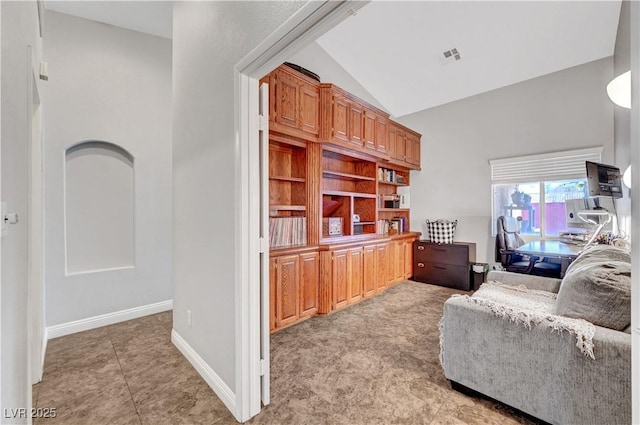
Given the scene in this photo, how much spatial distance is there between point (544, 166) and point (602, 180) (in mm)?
1795

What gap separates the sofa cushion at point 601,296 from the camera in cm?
140

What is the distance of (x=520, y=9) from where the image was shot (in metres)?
2.96

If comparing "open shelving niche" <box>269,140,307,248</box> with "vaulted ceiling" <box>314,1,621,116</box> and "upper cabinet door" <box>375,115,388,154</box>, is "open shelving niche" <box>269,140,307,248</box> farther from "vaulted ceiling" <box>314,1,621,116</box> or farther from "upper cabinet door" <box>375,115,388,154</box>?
"vaulted ceiling" <box>314,1,621,116</box>

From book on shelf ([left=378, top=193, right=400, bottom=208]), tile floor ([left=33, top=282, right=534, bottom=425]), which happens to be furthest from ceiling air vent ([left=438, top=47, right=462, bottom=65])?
tile floor ([left=33, top=282, right=534, bottom=425])

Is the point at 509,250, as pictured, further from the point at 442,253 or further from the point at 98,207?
the point at 98,207

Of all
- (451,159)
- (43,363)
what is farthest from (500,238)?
(43,363)

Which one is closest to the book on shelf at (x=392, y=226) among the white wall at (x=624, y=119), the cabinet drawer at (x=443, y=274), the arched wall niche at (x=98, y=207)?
the cabinet drawer at (x=443, y=274)

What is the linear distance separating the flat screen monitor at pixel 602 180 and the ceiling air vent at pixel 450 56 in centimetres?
224

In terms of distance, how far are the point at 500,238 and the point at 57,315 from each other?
5.06 meters

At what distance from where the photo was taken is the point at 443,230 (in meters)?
4.47

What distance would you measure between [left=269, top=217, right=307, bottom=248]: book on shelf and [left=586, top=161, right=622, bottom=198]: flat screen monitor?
264 cm

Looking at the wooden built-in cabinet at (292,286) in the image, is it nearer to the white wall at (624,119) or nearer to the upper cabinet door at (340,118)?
the upper cabinet door at (340,118)

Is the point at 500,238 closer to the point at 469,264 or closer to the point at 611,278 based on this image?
the point at 469,264

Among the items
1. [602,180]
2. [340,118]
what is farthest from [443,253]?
[340,118]
